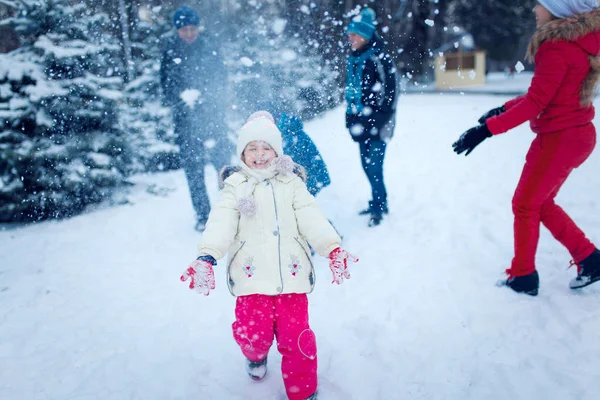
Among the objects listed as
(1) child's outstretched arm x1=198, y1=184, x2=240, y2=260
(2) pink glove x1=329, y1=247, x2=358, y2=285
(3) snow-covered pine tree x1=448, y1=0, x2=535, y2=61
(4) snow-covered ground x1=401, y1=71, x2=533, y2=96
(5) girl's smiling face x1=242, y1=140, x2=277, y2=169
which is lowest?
(4) snow-covered ground x1=401, y1=71, x2=533, y2=96

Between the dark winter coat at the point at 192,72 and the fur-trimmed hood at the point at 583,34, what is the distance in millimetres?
3271

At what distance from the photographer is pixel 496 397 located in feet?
7.23

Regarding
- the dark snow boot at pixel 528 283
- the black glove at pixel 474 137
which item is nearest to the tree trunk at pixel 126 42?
the black glove at pixel 474 137

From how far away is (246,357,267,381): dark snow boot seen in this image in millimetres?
2393

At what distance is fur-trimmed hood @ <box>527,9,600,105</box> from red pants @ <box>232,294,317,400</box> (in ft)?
7.11

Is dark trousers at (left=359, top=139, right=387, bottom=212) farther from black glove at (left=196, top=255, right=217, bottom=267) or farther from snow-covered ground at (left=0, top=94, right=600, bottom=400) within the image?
black glove at (left=196, top=255, right=217, bottom=267)

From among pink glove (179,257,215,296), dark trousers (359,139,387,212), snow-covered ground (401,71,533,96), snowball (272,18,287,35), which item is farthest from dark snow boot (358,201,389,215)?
snow-covered ground (401,71,533,96)

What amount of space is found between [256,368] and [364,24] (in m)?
3.33

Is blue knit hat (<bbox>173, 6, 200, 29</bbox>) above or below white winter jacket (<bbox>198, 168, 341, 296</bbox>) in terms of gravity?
above

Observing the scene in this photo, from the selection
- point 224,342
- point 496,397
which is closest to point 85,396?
point 224,342

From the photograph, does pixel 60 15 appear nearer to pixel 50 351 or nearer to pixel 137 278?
pixel 137 278

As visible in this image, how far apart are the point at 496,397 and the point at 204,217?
142 inches

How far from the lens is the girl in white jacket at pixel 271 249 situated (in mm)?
2154

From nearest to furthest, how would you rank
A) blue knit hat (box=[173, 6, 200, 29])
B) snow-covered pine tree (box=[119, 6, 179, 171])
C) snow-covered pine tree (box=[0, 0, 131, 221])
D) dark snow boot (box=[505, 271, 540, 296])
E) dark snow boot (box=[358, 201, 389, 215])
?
dark snow boot (box=[505, 271, 540, 296])
blue knit hat (box=[173, 6, 200, 29])
dark snow boot (box=[358, 201, 389, 215])
snow-covered pine tree (box=[0, 0, 131, 221])
snow-covered pine tree (box=[119, 6, 179, 171])
